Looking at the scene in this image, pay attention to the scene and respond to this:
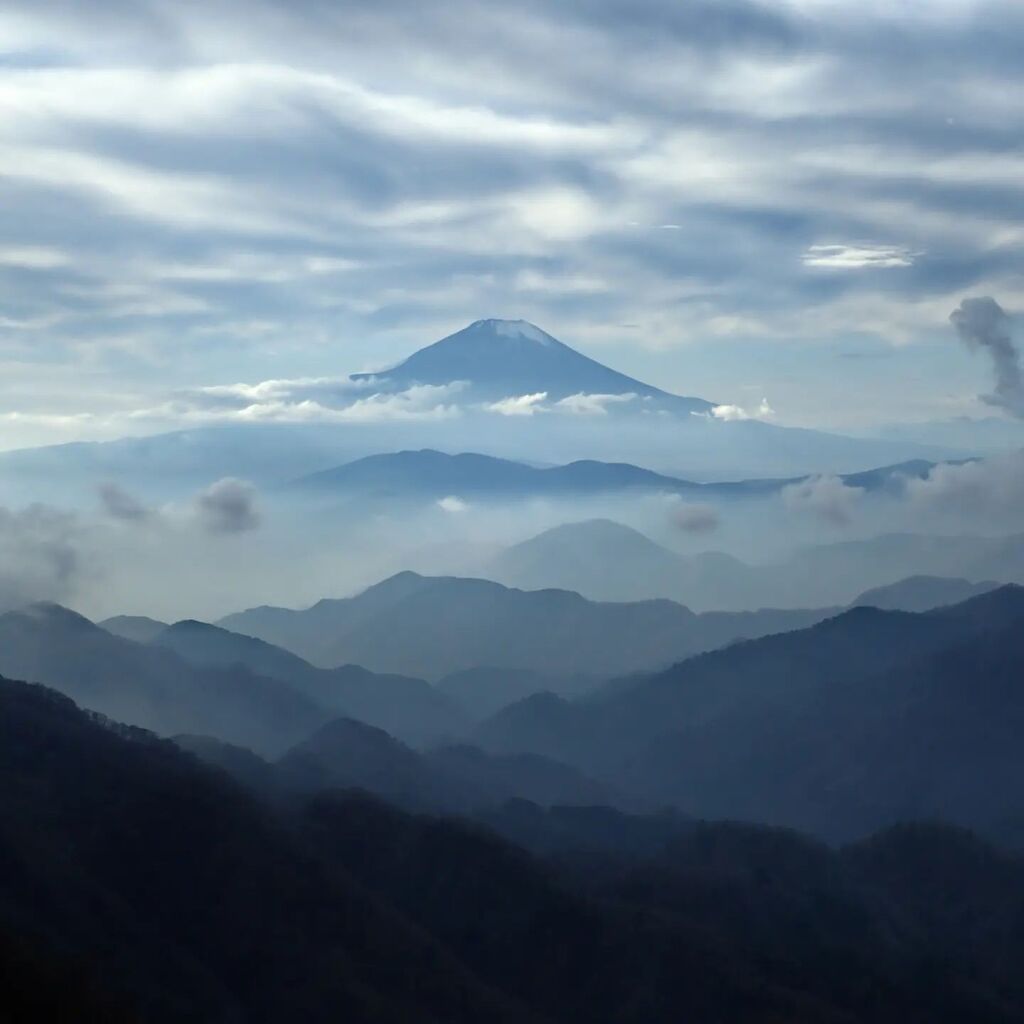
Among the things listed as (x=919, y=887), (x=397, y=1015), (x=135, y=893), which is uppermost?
(x=135, y=893)

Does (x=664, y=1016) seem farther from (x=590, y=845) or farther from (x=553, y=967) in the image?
(x=590, y=845)

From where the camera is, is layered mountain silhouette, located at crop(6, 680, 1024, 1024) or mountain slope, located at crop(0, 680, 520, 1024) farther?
layered mountain silhouette, located at crop(6, 680, 1024, 1024)

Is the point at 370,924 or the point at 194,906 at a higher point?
the point at 194,906

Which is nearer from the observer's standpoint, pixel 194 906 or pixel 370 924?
pixel 194 906

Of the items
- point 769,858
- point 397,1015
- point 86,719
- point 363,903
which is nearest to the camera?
point 397,1015

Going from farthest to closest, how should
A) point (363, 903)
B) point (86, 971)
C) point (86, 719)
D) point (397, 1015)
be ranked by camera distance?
1. point (86, 719)
2. point (363, 903)
3. point (397, 1015)
4. point (86, 971)

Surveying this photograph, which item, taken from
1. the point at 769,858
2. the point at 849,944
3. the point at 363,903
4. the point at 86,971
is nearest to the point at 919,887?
the point at 769,858

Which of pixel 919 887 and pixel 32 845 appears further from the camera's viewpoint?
pixel 919 887

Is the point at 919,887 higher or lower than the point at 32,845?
lower
